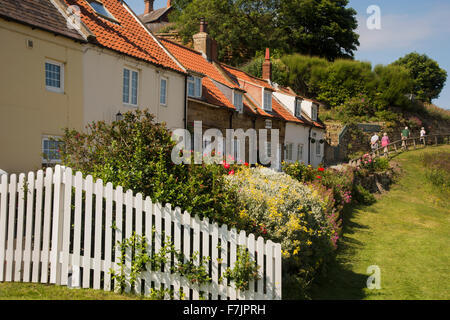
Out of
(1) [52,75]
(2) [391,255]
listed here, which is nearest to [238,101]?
(1) [52,75]

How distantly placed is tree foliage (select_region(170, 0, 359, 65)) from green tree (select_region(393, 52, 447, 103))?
30156 mm

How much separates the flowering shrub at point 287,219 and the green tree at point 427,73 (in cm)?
7544

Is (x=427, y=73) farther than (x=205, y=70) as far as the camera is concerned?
Yes

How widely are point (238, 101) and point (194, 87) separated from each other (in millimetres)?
4517

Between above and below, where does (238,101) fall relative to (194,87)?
below

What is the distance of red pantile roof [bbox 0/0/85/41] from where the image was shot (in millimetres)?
11773

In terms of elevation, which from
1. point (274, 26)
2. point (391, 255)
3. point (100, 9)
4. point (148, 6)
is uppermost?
point (148, 6)

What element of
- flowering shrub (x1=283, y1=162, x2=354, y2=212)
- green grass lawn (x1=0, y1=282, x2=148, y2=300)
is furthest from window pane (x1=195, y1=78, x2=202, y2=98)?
green grass lawn (x1=0, y1=282, x2=148, y2=300)

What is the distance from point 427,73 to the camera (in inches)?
3027

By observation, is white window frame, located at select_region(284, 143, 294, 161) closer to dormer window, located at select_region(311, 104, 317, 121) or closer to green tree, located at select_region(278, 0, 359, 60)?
dormer window, located at select_region(311, 104, 317, 121)

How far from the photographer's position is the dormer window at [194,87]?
20.5m

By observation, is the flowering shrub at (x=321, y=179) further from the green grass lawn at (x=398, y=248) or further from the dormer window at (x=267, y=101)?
the dormer window at (x=267, y=101)

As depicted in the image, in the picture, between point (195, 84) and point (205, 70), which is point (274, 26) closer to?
point (205, 70)

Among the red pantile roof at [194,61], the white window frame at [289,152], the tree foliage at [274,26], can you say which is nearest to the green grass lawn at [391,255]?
the white window frame at [289,152]
